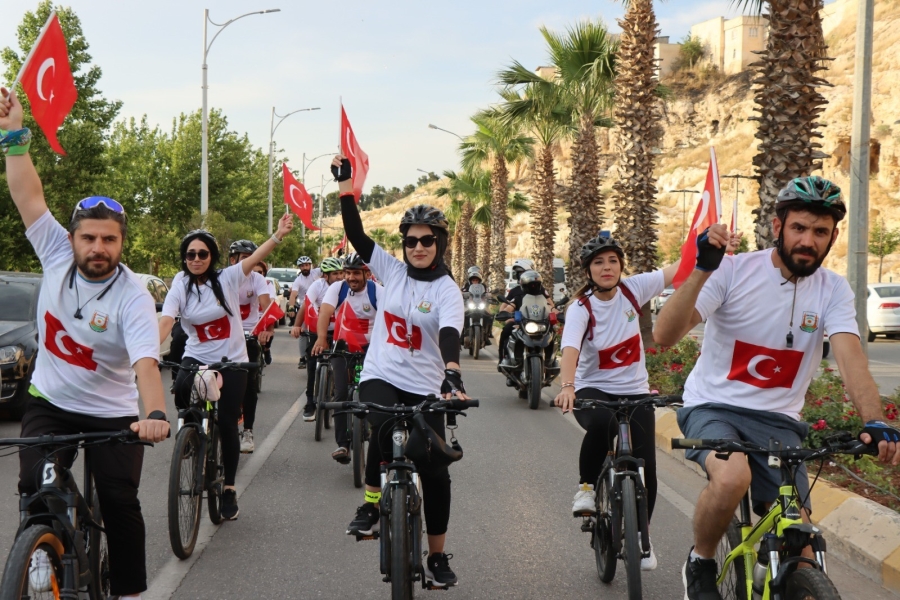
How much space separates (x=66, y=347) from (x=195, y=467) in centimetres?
227

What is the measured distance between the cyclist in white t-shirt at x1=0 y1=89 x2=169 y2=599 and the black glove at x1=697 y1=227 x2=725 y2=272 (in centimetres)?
222

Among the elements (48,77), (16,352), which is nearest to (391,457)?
(48,77)

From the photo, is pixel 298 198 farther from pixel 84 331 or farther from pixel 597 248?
pixel 84 331

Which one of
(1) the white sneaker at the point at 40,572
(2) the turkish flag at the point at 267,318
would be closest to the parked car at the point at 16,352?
(2) the turkish flag at the point at 267,318

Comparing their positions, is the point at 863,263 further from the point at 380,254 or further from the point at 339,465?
the point at 380,254

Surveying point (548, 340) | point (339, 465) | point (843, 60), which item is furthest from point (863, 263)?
point (843, 60)

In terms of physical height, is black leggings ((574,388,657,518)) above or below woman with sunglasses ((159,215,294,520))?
below

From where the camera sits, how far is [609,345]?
607 cm

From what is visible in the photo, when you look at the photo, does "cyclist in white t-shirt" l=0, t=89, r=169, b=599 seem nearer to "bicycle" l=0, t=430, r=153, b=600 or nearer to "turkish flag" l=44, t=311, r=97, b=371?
"turkish flag" l=44, t=311, r=97, b=371

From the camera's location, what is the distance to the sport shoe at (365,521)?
527cm

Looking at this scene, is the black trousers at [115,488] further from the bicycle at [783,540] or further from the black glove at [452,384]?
the bicycle at [783,540]

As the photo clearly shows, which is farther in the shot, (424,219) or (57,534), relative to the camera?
(424,219)

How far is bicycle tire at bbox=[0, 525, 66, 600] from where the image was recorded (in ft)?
11.0

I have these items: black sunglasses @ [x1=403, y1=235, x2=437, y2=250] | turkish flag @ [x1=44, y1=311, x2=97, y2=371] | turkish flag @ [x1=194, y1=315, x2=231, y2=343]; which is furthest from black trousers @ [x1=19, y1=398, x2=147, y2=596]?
turkish flag @ [x1=194, y1=315, x2=231, y2=343]
